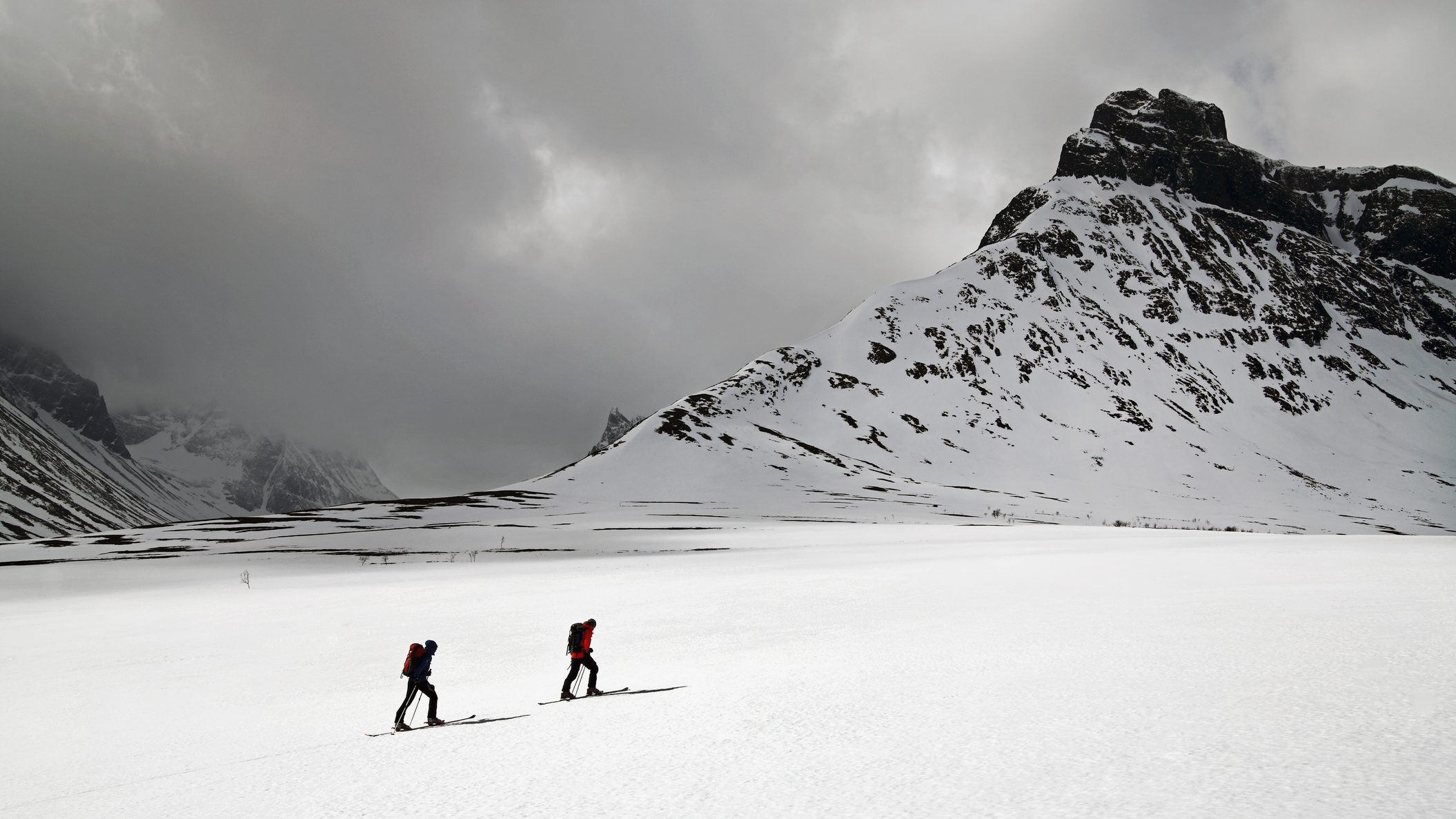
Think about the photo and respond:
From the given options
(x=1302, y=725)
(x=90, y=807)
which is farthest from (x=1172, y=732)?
(x=90, y=807)

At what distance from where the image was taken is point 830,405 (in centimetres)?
14338

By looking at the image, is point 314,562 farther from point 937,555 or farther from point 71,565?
point 937,555

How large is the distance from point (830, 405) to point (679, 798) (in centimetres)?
13838

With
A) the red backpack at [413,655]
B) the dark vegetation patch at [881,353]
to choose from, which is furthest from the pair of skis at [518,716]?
the dark vegetation patch at [881,353]

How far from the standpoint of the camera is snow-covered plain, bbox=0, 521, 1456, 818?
646 centimetres

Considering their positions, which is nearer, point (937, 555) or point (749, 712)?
point (749, 712)

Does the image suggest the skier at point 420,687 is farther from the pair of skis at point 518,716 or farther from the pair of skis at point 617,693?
the pair of skis at point 617,693

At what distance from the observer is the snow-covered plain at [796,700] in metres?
6.46

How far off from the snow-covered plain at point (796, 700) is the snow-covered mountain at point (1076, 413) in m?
65.2

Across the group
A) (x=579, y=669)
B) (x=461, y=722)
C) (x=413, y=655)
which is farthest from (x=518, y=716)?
(x=413, y=655)

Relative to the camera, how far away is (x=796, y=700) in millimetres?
9883

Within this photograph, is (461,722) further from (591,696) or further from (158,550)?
(158,550)

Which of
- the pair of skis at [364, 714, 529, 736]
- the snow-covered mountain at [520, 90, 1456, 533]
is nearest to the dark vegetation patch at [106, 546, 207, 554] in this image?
the snow-covered mountain at [520, 90, 1456, 533]

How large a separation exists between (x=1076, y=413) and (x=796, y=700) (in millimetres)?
158506
